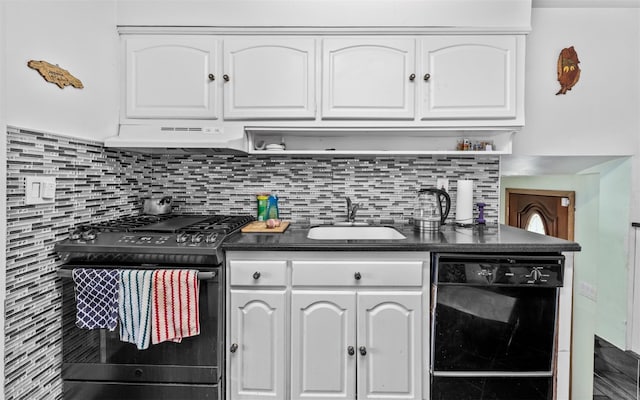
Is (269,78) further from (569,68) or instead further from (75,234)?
(569,68)

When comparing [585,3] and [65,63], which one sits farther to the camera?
[585,3]

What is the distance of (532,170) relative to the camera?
2559 mm

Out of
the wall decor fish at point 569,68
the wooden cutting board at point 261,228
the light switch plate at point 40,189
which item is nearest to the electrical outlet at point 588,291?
the wall decor fish at point 569,68

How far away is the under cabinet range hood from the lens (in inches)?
73.0

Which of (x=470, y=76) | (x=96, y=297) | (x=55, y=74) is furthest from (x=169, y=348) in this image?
(x=470, y=76)

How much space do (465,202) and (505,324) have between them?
79 cm

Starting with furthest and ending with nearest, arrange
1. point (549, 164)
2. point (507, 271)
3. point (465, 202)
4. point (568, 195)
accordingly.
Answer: point (568, 195)
point (549, 164)
point (465, 202)
point (507, 271)

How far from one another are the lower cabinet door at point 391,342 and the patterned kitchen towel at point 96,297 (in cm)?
111

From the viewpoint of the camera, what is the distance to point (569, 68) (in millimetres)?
2166

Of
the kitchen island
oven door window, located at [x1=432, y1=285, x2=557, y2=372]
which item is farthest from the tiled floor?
oven door window, located at [x1=432, y1=285, x2=557, y2=372]

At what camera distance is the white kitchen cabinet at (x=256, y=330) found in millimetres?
1594

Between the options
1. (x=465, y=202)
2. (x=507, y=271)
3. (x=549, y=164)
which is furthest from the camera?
(x=549, y=164)

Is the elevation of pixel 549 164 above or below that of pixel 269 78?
below

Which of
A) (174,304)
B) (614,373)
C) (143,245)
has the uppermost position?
(143,245)
